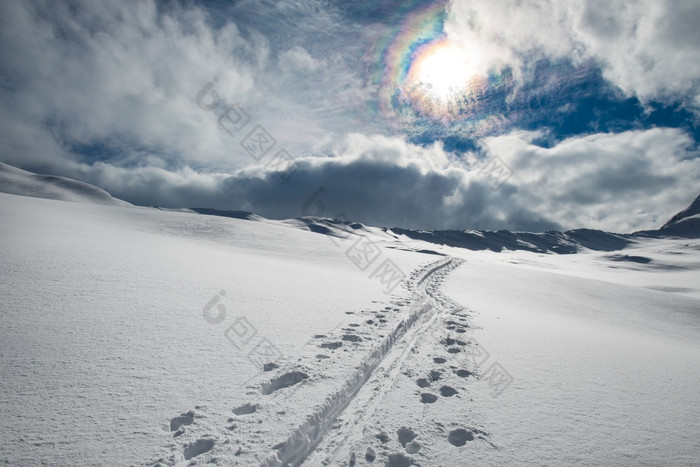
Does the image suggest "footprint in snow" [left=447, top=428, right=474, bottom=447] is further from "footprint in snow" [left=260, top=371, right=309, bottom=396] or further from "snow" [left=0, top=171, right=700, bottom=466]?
"footprint in snow" [left=260, top=371, right=309, bottom=396]

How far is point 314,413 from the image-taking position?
3.54 m

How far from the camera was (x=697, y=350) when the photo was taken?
8133 mm

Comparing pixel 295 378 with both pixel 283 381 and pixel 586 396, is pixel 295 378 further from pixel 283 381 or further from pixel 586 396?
pixel 586 396

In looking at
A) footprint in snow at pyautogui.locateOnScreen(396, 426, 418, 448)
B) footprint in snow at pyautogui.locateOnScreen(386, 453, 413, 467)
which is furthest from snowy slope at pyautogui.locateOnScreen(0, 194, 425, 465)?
footprint in snow at pyautogui.locateOnScreen(396, 426, 418, 448)

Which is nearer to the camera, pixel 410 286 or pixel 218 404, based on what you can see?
pixel 218 404

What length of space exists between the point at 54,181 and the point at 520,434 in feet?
475

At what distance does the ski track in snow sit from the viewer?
9.72ft

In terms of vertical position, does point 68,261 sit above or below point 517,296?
below

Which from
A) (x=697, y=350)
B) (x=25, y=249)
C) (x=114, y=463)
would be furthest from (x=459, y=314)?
(x=25, y=249)

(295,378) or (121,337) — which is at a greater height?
(295,378)

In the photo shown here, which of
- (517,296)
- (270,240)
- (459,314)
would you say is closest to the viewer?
(459,314)

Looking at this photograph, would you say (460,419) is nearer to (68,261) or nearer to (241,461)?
(241,461)

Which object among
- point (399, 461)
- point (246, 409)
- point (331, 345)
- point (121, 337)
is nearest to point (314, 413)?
point (246, 409)

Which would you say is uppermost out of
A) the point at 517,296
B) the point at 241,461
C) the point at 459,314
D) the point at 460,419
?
the point at 517,296
